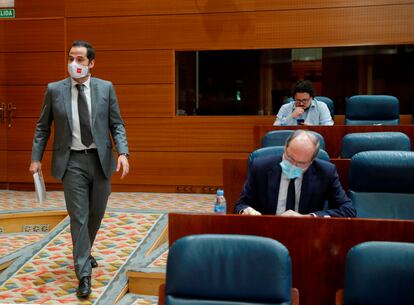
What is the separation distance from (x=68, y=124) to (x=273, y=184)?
4.20 ft

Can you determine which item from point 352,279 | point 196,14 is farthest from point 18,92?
point 352,279

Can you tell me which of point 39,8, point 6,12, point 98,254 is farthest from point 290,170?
point 6,12

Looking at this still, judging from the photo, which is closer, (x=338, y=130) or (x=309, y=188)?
(x=309, y=188)

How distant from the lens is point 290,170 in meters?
2.66

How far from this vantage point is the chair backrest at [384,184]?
286 centimetres

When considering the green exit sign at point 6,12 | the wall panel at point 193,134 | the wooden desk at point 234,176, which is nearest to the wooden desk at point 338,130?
the wooden desk at point 234,176

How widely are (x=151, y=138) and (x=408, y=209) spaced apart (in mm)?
4011

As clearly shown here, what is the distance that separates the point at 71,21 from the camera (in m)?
6.54

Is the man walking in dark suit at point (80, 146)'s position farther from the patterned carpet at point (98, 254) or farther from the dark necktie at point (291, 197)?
the dark necktie at point (291, 197)

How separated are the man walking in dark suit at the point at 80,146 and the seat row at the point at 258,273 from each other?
141 centimetres

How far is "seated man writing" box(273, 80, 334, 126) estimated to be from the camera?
4.93m

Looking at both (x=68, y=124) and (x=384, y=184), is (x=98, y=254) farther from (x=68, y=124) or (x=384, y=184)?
(x=384, y=184)

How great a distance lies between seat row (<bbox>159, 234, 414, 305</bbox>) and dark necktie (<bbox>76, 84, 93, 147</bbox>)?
1530 mm

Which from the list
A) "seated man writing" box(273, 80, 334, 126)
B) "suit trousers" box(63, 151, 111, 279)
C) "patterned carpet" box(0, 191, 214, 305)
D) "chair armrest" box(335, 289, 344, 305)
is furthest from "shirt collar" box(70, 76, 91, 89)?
"seated man writing" box(273, 80, 334, 126)
